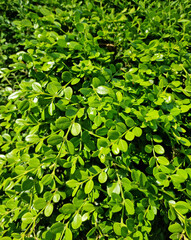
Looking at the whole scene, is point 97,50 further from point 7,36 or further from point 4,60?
point 7,36

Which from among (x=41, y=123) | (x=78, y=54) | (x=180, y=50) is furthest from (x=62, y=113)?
(x=180, y=50)

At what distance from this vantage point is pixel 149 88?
4.18 ft

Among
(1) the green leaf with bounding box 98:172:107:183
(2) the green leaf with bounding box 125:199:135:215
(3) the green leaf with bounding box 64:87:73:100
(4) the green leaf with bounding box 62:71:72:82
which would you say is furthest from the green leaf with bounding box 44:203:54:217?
(4) the green leaf with bounding box 62:71:72:82

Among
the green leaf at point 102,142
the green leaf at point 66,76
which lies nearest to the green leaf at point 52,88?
the green leaf at point 66,76

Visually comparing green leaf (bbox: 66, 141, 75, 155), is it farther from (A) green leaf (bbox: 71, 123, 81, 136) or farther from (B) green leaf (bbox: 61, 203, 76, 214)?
(B) green leaf (bbox: 61, 203, 76, 214)

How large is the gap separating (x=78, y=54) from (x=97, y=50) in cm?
14

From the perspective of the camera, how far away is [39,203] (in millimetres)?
1018

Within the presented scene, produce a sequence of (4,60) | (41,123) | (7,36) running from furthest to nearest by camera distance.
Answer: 1. (7,36)
2. (4,60)
3. (41,123)

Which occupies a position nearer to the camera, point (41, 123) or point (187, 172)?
point (187, 172)

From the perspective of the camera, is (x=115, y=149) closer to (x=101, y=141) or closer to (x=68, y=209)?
(x=101, y=141)

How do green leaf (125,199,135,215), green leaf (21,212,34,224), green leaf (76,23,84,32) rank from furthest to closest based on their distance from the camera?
1. green leaf (76,23,84,32)
2. green leaf (21,212,34,224)
3. green leaf (125,199,135,215)

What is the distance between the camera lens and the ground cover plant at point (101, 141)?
1.02 metres

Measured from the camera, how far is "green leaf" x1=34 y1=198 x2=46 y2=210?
1.01 metres

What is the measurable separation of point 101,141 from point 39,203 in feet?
1.57
